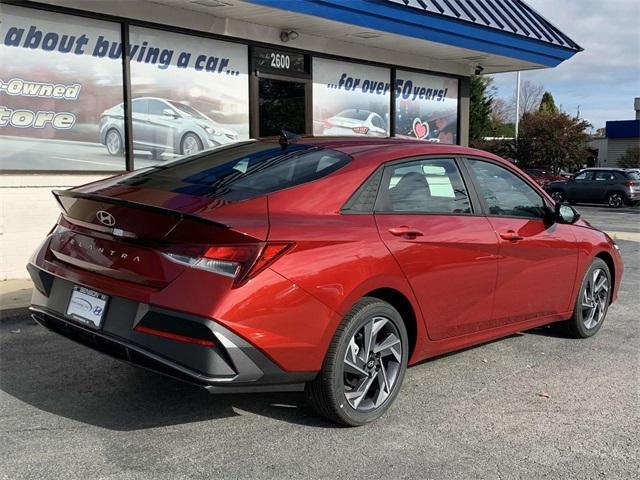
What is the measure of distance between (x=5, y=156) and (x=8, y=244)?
3.37 feet

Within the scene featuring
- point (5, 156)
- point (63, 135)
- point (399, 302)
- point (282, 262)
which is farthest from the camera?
point (63, 135)

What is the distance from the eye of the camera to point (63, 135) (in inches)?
306

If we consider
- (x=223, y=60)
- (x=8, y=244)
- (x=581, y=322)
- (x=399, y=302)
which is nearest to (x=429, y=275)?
(x=399, y=302)

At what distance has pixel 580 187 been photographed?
85.5ft

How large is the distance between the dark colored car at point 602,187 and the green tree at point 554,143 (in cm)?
1341

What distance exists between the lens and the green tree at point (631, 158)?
4347cm

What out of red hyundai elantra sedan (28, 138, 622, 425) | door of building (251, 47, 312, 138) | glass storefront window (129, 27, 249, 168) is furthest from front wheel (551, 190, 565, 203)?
red hyundai elantra sedan (28, 138, 622, 425)

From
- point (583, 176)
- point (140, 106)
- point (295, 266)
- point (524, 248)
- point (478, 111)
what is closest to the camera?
point (295, 266)

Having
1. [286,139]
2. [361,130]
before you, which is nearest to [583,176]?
[361,130]

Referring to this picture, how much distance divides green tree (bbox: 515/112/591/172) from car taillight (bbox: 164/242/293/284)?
39237mm

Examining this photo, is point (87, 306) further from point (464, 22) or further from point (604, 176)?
point (604, 176)

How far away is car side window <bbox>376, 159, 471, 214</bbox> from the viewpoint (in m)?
3.94

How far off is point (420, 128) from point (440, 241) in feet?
29.6

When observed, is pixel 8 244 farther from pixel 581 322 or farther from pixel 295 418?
pixel 581 322
